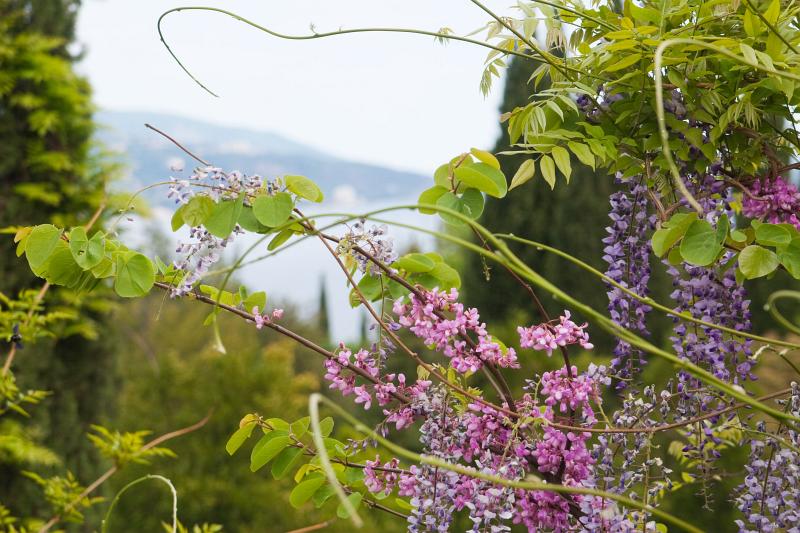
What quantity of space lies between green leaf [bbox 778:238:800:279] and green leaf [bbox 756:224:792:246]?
23 mm

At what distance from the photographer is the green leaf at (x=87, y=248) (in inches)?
47.9

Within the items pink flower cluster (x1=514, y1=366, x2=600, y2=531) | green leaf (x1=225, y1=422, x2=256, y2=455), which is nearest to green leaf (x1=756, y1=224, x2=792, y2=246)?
pink flower cluster (x1=514, y1=366, x2=600, y2=531)

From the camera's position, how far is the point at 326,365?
134 centimetres

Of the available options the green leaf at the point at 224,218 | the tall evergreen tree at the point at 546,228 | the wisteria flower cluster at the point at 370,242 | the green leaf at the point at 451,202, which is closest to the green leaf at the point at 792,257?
the green leaf at the point at 451,202

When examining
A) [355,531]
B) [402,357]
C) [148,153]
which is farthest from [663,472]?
[148,153]

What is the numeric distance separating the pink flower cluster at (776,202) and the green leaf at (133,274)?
3.49 feet

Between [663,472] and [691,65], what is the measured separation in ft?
2.16

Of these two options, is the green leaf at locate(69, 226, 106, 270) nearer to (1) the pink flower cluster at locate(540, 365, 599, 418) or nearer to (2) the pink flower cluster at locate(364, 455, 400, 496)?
(2) the pink flower cluster at locate(364, 455, 400, 496)

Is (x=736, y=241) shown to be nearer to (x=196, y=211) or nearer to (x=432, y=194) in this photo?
(x=432, y=194)

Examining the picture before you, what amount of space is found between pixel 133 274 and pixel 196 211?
168 millimetres

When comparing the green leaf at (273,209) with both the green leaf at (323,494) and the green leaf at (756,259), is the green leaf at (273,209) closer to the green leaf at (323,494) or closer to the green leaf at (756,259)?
the green leaf at (323,494)

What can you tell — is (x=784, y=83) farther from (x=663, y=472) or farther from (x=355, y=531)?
(x=355, y=531)

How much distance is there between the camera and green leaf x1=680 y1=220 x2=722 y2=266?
115 centimetres

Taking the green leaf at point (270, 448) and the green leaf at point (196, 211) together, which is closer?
the green leaf at point (196, 211)
